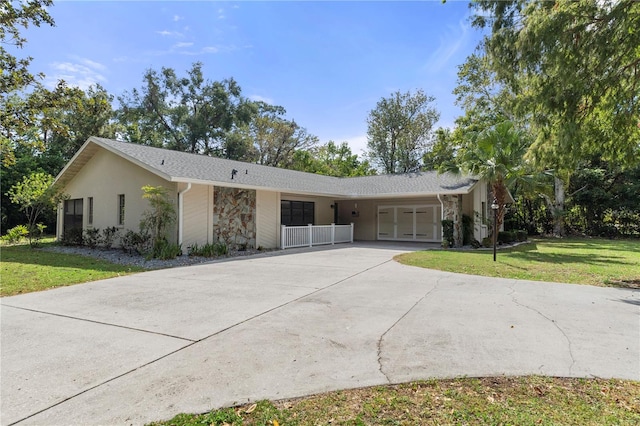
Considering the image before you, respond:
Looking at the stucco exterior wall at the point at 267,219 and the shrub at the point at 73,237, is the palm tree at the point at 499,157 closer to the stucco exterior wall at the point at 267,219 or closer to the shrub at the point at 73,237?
the stucco exterior wall at the point at 267,219

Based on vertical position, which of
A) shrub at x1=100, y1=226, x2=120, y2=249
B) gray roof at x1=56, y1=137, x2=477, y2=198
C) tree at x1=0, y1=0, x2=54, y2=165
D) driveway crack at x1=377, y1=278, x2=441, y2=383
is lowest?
driveway crack at x1=377, y1=278, x2=441, y2=383

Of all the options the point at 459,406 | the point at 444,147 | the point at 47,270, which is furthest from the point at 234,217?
the point at 444,147

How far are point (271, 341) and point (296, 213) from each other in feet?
44.2

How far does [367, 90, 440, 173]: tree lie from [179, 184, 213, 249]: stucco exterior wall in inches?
968

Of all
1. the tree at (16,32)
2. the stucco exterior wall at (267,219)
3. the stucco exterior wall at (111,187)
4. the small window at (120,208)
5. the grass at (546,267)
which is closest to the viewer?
the grass at (546,267)

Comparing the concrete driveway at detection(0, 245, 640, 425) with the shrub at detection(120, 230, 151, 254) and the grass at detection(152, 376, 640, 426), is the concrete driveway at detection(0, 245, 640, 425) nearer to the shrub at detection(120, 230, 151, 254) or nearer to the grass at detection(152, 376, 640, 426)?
the grass at detection(152, 376, 640, 426)

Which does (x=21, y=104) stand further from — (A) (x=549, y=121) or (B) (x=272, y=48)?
(A) (x=549, y=121)

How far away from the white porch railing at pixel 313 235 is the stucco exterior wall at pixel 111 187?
4967mm

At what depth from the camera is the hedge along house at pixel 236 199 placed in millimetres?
12445

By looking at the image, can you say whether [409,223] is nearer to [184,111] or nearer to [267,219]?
[267,219]

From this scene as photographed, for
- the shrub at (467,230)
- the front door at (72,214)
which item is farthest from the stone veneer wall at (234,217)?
the shrub at (467,230)

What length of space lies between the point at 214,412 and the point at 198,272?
22.5 ft

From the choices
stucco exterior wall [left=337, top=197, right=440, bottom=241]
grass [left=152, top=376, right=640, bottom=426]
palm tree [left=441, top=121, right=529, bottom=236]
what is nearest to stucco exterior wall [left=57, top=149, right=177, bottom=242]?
grass [left=152, top=376, right=640, bottom=426]

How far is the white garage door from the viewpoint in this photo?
18.9 meters
